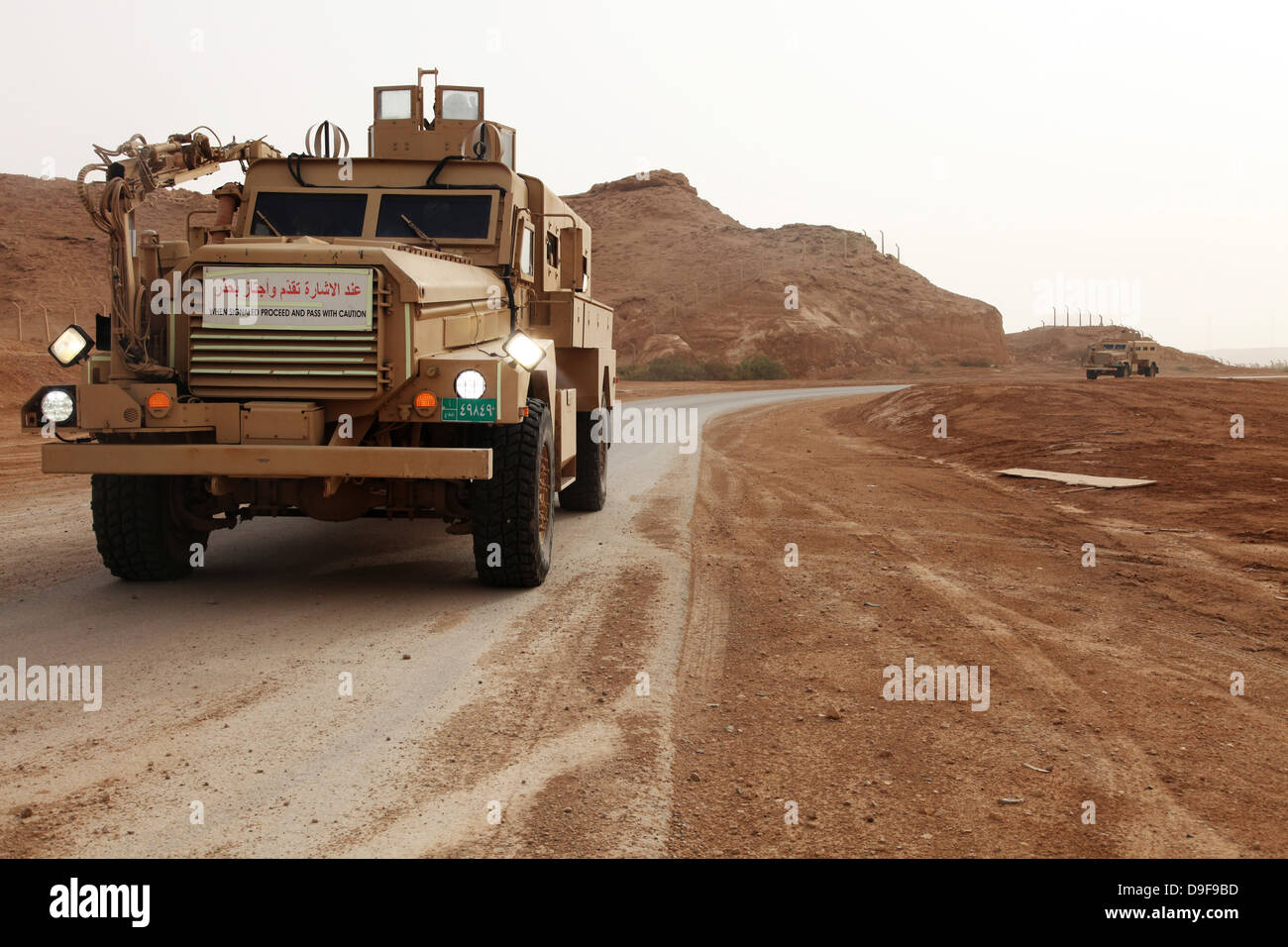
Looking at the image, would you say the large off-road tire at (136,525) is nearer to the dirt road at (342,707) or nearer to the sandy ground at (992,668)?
the dirt road at (342,707)

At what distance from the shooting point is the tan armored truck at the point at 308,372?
692 cm

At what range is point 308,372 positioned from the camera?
274 inches

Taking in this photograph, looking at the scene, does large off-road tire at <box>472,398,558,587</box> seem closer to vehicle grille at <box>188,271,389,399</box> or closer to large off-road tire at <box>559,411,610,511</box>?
vehicle grille at <box>188,271,389,399</box>

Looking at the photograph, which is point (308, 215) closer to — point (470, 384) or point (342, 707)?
point (470, 384)

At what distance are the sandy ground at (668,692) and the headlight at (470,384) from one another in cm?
139

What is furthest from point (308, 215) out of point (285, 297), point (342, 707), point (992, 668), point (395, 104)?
point (992, 668)

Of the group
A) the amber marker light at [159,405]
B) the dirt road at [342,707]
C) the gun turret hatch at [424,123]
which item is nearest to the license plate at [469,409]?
the dirt road at [342,707]

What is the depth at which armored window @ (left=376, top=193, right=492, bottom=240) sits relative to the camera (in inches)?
348

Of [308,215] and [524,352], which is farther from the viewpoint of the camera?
[308,215]

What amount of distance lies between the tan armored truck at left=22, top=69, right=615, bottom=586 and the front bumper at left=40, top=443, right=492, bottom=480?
0.01m

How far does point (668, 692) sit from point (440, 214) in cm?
491

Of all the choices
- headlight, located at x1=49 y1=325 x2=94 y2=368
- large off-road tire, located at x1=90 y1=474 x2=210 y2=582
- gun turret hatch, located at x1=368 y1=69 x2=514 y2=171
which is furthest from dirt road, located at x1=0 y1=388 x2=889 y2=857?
gun turret hatch, located at x1=368 y1=69 x2=514 y2=171

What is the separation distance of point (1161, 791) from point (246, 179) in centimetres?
783
